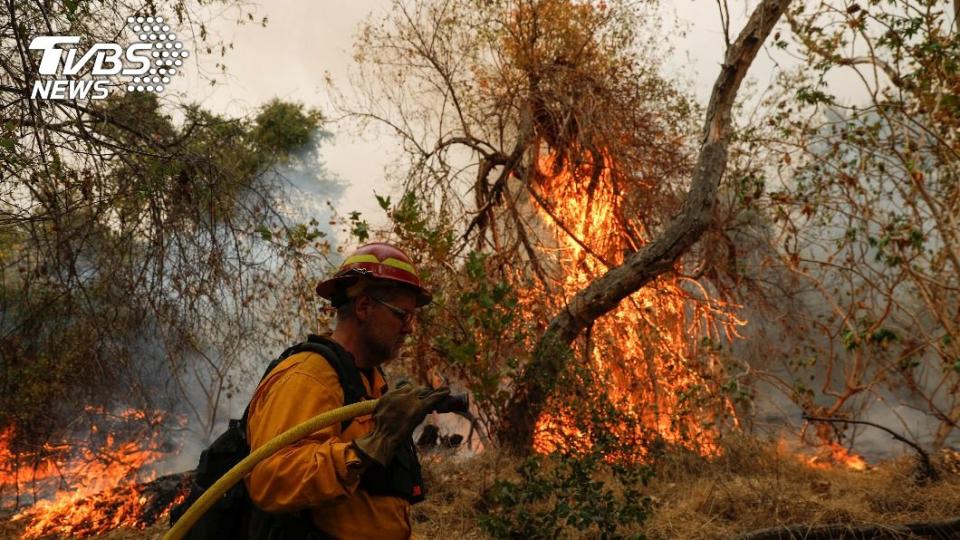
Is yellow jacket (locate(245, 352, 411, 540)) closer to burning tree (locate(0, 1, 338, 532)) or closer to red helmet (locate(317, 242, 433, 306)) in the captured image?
red helmet (locate(317, 242, 433, 306))

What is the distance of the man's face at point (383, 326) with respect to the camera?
2514mm

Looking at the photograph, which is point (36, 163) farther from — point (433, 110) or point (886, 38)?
point (886, 38)

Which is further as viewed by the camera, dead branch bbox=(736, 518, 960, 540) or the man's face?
dead branch bbox=(736, 518, 960, 540)

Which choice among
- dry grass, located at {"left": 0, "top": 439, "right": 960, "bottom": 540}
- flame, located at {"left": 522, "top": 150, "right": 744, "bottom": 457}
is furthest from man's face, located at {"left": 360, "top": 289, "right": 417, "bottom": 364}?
flame, located at {"left": 522, "top": 150, "right": 744, "bottom": 457}

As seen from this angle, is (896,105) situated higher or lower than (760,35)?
lower

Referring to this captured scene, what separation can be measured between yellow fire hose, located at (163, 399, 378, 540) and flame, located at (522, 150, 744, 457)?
5856mm

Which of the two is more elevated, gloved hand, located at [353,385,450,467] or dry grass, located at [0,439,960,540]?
gloved hand, located at [353,385,450,467]

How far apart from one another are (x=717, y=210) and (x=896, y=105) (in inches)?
140

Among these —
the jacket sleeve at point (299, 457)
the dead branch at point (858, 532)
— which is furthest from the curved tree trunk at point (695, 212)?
the jacket sleeve at point (299, 457)

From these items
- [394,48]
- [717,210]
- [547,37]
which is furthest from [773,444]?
[394,48]

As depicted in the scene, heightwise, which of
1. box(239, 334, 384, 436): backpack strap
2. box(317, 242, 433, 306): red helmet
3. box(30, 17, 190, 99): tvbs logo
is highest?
box(30, 17, 190, 99): tvbs logo

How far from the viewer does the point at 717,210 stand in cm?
1052

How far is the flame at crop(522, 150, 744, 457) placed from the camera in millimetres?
8289

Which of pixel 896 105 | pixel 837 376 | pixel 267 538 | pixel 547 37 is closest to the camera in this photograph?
pixel 267 538
